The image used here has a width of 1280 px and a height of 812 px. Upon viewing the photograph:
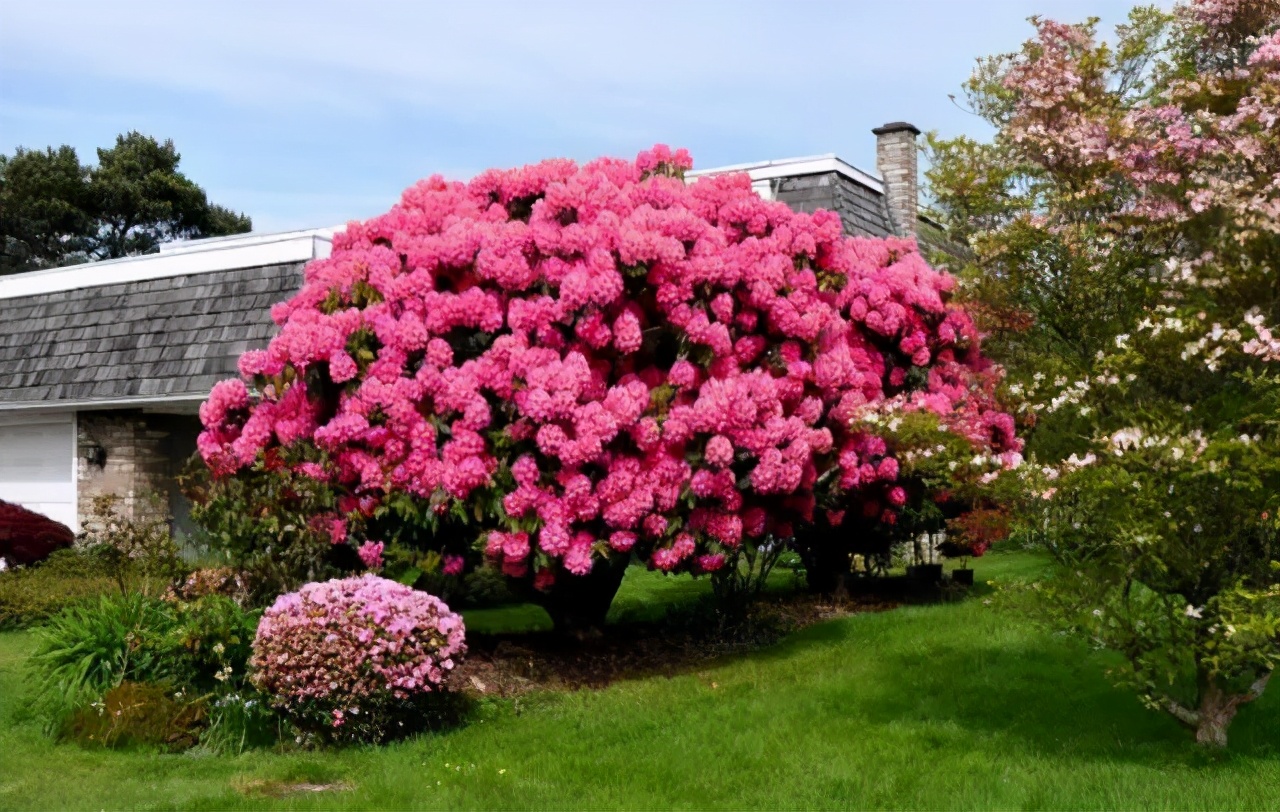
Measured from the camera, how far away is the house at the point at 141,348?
1596 centimetres

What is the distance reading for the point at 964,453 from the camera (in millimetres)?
8094

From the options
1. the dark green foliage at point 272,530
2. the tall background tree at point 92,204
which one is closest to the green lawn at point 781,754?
the dark green foliage at point 272,530

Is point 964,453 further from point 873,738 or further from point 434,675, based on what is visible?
point 434,675

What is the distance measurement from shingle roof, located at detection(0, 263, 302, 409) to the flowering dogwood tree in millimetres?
9483

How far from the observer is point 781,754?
7.61 m

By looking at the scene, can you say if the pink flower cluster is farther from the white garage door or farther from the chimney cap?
the chimney cap

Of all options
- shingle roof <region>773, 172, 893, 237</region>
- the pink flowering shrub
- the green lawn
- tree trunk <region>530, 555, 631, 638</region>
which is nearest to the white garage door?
the green lawn

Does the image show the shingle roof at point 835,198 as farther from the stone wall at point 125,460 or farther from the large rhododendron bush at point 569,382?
the stone wall at point 125,460

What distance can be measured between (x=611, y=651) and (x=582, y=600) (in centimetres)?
50

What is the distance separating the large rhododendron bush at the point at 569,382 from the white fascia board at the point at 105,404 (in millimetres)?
4856

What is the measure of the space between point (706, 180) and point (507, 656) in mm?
4213

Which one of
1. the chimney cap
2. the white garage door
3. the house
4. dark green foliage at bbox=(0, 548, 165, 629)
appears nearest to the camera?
dark green foliage at bbox=(0, 548, 165, 629)

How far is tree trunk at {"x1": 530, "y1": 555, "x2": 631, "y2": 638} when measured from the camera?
435 inches

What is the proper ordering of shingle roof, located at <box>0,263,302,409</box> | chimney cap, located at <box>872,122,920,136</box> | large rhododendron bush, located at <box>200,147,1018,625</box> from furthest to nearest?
chimney cap, located at <box>872,122,920,136</box> < shingle roof, located at <box>0,263,302,409</box> < large rhododendron bush, located at <box>200,147,1018,625</box>
